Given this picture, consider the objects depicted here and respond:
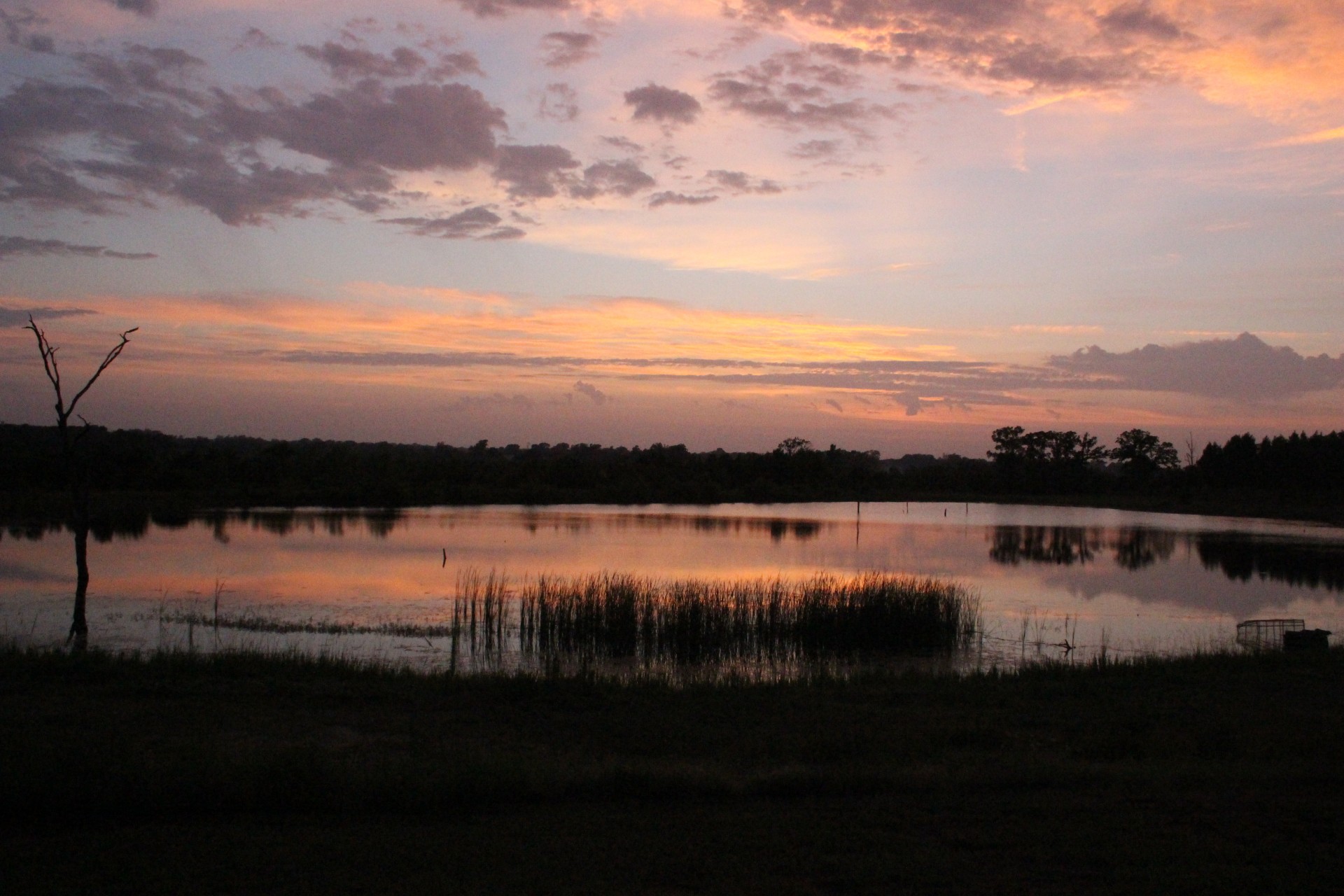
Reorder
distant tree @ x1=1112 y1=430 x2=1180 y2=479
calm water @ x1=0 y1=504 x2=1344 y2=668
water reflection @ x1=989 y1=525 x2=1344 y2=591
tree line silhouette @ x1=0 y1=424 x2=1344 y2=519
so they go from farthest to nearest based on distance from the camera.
A: distant tree @ x1=1112 y1=430 x2=1180 y2=479 → tree line silhouette @ x1=0 y1=424 x2=1344 y2=519 → water reflection @ x1=989 y1=525 x2=1344 y2=591 → calm water @ x1=0 y1=504 x2=1344 y2=668

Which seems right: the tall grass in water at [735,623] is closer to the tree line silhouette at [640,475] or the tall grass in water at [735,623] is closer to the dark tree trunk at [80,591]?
the dark tree trunk at [80,591]

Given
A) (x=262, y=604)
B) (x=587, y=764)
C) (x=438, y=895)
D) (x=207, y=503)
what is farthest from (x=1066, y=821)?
(x=207, y=503)

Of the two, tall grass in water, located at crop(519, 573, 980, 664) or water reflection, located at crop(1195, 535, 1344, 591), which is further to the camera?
water reflection, located at crop(1195, 535, 1344, 591)

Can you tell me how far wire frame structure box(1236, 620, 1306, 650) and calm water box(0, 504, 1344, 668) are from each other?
0.43 metres

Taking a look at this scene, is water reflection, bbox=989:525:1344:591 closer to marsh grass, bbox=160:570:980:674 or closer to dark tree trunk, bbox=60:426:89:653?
marsh grass, bbox=160:570:980:674

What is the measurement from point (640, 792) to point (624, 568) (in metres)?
23.4

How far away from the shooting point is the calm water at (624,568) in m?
18.1

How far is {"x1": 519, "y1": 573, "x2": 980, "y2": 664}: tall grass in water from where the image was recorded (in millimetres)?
17188

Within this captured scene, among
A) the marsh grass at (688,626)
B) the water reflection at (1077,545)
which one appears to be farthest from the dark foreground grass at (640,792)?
the water reflection at (1077,545)

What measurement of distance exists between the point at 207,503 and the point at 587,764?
56.7 metres

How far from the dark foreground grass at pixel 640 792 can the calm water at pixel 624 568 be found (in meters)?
5.27

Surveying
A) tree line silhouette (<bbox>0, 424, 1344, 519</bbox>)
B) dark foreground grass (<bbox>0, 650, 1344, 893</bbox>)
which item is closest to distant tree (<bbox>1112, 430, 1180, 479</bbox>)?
tree line silhouette (<bbox>0, 424, 1344, 519</bbox>)

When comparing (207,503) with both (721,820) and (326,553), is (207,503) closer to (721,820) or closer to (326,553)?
(326,553)

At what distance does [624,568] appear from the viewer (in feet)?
98.2
